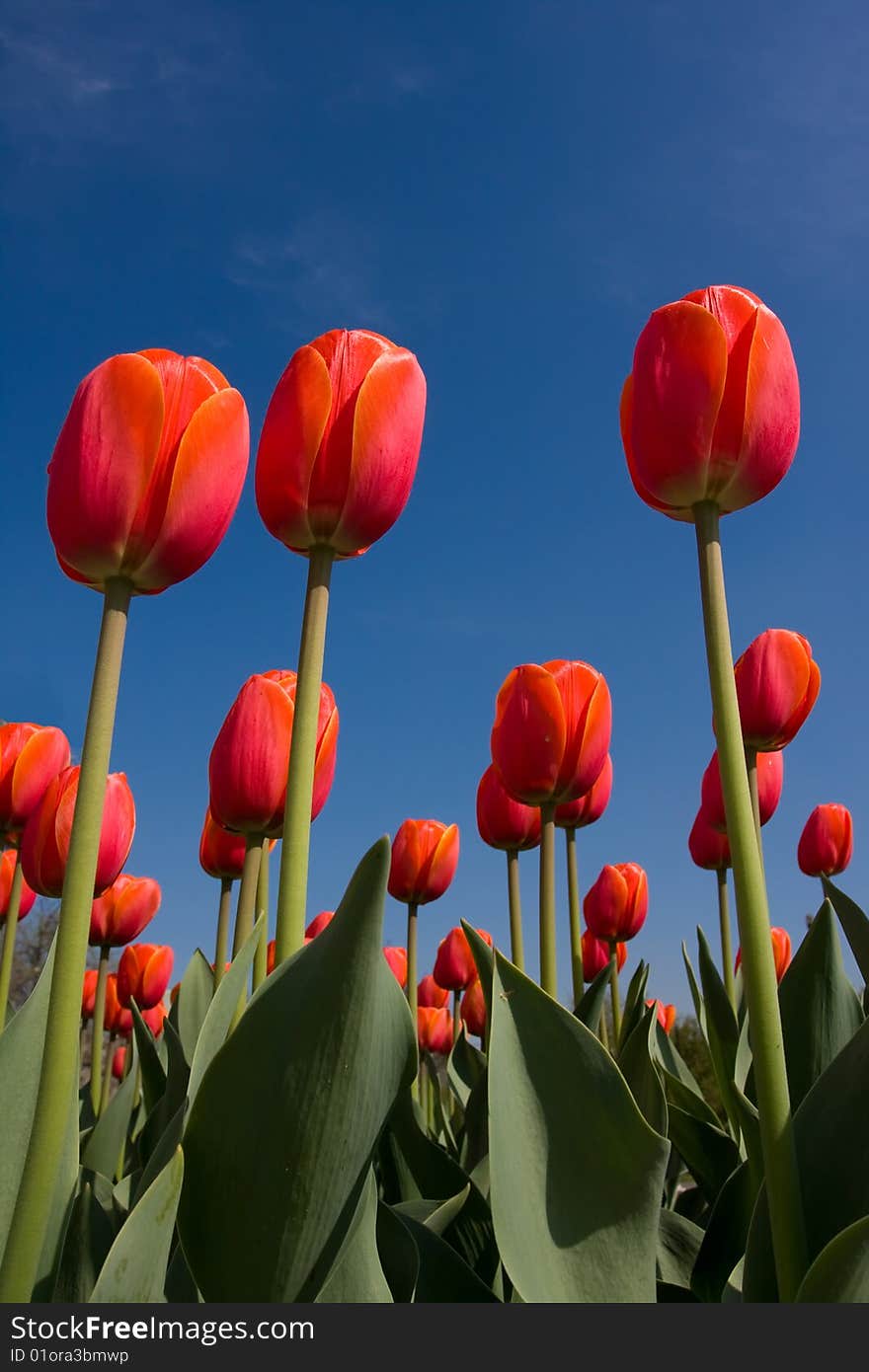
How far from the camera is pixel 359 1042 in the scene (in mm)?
875

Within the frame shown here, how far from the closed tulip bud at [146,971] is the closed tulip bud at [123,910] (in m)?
0.73

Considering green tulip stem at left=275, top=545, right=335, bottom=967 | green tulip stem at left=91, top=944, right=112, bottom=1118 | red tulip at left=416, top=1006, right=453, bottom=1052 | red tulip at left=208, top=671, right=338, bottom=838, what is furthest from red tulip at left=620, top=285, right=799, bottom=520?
red tulip at left=416, top=1006, right=453, bottom=1052

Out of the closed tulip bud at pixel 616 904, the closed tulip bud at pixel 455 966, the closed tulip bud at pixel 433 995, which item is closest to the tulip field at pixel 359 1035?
the closed tulip bud at pixel 616 904

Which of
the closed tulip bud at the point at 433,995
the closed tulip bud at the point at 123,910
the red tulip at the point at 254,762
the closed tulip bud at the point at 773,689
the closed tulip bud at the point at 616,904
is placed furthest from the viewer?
the closed tulip bud at the point at 433,995

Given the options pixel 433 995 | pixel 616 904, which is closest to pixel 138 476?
pixel 616 904

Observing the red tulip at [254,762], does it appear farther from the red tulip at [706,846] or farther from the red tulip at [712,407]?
the red tulip at [706,846]

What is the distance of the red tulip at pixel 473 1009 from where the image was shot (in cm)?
462

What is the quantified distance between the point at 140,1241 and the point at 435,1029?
182 inches

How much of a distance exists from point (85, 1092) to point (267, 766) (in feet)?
6.62

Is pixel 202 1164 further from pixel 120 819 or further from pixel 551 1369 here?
pixel 120 819

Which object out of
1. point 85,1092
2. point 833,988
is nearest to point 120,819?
point 85,1092

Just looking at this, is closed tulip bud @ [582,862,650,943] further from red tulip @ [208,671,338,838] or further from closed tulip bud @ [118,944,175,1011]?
red tulip @ [208,671,338,838]

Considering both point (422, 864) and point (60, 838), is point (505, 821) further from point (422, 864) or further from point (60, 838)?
point (60, 838)

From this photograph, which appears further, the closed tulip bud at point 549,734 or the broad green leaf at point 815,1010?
the closed tulip bud at point 549,734
